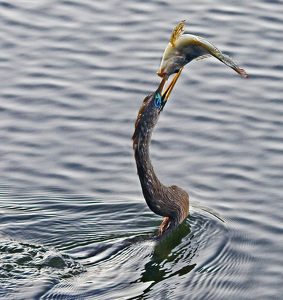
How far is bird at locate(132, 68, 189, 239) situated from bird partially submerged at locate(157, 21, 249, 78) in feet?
0.35

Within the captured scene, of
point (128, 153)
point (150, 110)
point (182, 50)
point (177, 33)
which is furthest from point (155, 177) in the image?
point (128, 153)

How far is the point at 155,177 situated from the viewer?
567 centimetres

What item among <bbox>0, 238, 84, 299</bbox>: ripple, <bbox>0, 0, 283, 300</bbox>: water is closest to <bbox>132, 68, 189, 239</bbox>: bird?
<bbox>0, 0, 283, 300</bbox>: water

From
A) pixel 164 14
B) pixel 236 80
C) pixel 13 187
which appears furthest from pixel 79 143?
pixel 164 14

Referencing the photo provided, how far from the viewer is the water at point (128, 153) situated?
572cm

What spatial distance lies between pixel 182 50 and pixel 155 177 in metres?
1.21

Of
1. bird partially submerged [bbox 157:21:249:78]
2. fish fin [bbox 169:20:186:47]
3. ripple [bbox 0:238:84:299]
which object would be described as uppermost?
fish fin [bbox 169:20:186:47]

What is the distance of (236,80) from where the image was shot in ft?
28.6

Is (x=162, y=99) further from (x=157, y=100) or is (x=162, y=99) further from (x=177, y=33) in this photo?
(x=177, y=33)

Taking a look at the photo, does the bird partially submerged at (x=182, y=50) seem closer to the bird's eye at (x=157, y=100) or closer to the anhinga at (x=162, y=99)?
the anhinga at (x=162, y=99)

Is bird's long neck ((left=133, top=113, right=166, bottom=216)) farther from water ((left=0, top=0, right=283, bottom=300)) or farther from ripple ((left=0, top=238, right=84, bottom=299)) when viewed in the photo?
ripple ((left=0, top=238, right=84, bottom=299))

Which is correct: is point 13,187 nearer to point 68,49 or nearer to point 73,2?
point 68,49

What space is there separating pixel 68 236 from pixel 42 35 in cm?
447

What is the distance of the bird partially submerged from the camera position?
496 centimetres
